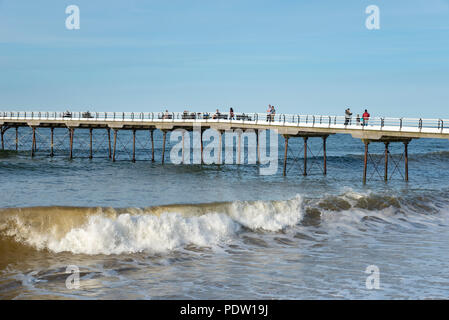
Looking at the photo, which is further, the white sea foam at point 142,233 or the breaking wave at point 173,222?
the breaking wave at point 173,222

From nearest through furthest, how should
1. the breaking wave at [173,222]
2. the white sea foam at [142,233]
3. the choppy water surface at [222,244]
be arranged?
the choppy water surface at [222,244] → the white sea foam at [142,233] → the breaking wave at [173,222]

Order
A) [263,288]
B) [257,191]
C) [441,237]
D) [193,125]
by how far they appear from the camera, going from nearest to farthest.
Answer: [263,288] < [441,237] < [257,191] < [193,125]

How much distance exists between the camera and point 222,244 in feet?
58.2

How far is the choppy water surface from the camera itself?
12484 mm

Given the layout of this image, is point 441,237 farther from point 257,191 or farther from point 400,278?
point 257,191

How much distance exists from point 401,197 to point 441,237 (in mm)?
9073

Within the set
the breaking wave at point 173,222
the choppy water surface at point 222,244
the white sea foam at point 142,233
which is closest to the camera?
the choppy water surface at point 222,244

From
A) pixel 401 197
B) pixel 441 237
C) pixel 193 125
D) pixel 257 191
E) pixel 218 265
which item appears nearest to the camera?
pixel 218 265

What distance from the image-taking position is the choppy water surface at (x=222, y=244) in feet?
41.0

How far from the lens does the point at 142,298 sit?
38.2 ft

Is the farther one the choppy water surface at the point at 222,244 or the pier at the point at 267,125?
the pier at the point at 267,125

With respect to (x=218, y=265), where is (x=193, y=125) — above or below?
above
